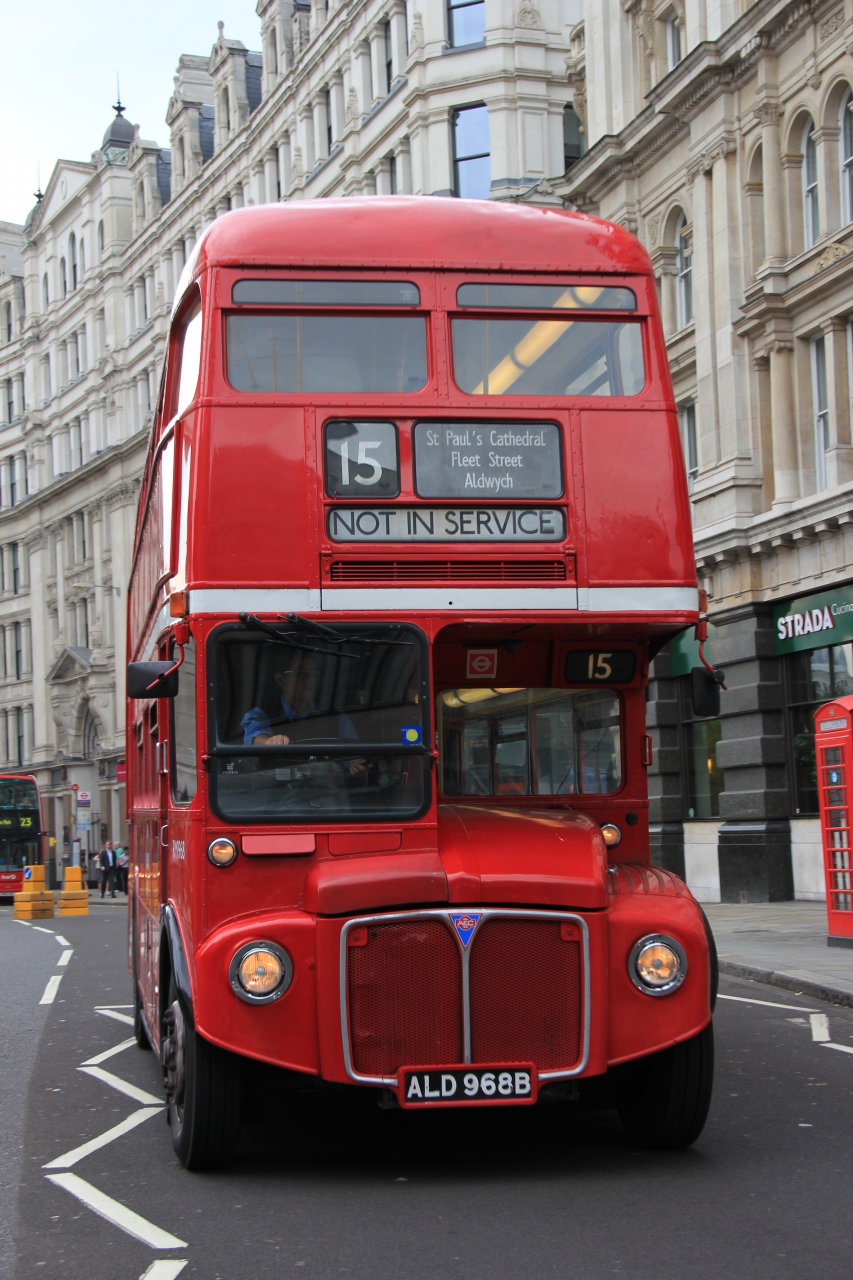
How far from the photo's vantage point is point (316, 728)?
22.7 feet

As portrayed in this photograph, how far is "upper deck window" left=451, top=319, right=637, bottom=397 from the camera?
742cm

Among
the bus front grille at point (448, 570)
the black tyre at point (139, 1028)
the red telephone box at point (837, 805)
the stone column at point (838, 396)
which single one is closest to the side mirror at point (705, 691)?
the bus front grille at point (448, 570)

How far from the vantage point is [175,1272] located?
5344 millimetres

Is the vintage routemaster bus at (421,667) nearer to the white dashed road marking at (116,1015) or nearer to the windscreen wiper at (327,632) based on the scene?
the windscreen wiper at (327,632)

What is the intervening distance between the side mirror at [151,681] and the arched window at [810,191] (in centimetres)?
1921

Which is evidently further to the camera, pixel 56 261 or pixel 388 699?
pixel 56 261

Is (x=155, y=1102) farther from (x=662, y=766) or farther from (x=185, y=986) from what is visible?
(x=662, y=766)

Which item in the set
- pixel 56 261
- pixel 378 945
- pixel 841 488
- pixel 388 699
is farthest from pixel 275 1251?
pixel 56 261

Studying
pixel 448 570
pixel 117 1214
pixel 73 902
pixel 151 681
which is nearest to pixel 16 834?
pixel 73 902

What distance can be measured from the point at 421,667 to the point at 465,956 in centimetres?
131

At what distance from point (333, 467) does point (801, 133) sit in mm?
19646

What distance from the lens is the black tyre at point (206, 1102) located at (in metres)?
6.59

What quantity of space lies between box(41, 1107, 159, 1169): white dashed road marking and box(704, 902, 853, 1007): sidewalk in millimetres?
6187

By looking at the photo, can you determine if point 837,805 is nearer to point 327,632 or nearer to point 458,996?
point 327,632
